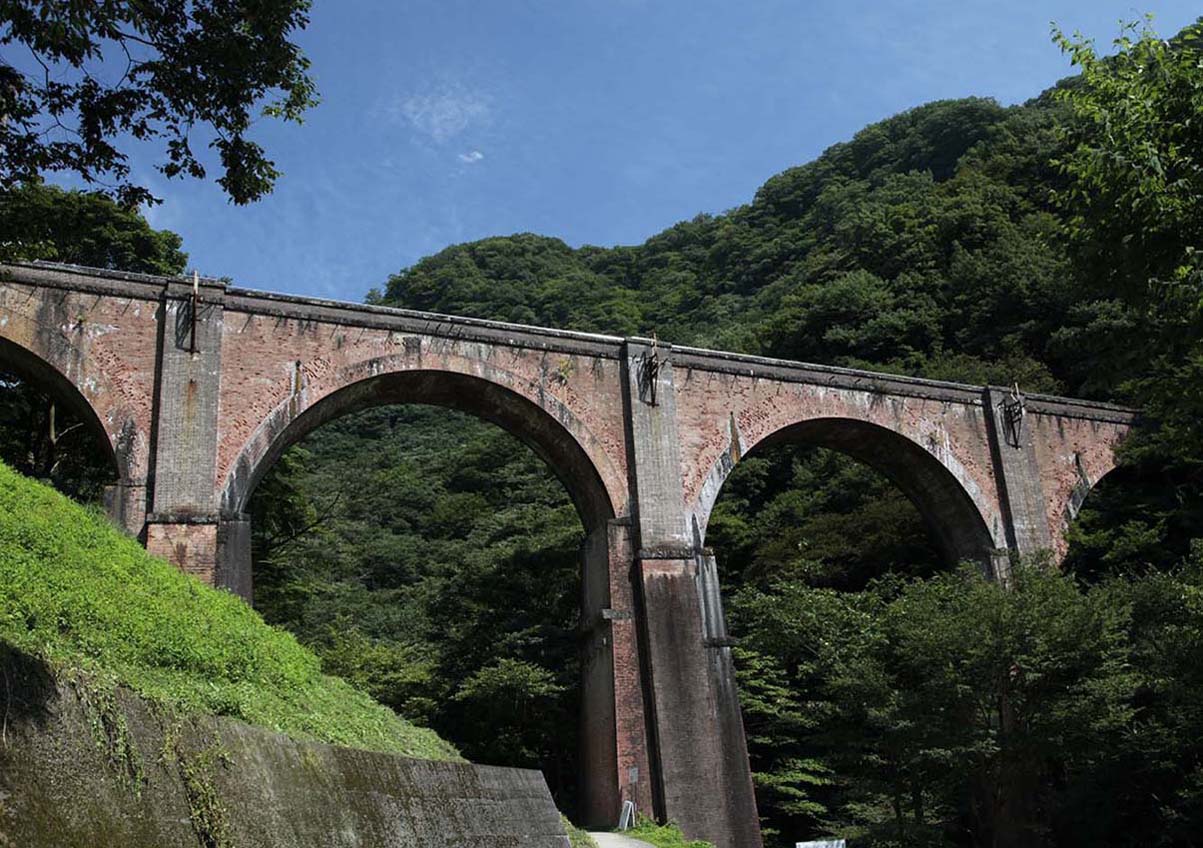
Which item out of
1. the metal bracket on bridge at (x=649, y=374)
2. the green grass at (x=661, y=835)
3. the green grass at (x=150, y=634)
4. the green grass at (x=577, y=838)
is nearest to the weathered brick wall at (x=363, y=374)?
the metal bracket on bridge at (x=649, y=374)

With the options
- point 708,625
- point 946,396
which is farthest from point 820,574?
point 708,625

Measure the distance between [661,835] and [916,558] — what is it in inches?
433

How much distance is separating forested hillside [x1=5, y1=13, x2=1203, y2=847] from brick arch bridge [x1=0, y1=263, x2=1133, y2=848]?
81.1 inches

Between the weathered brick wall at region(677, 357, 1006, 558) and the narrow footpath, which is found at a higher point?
the weathered brick wall at region(677, 357, 1006, 558)

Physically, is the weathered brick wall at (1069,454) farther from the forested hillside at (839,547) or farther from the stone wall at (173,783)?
the stone wall at (173,783)

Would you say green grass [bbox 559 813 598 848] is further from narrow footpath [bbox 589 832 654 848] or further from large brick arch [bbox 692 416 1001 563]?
large brick arch [bbox 692 416 1001 563]

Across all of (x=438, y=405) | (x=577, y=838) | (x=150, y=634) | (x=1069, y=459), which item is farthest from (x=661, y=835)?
(x=1069, y=459)

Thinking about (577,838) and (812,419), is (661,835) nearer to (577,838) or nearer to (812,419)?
(577,838)

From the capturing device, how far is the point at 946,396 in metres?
20.0

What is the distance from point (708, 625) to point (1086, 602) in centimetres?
531

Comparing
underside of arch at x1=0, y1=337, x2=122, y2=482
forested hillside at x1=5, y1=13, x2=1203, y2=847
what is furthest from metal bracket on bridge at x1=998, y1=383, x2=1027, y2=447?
underside of arch at x1=0, y1=337, x2=122, y2=482

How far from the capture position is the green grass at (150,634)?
241 inches

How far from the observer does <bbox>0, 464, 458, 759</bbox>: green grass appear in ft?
20.1

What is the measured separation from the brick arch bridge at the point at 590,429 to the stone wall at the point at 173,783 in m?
8.42
